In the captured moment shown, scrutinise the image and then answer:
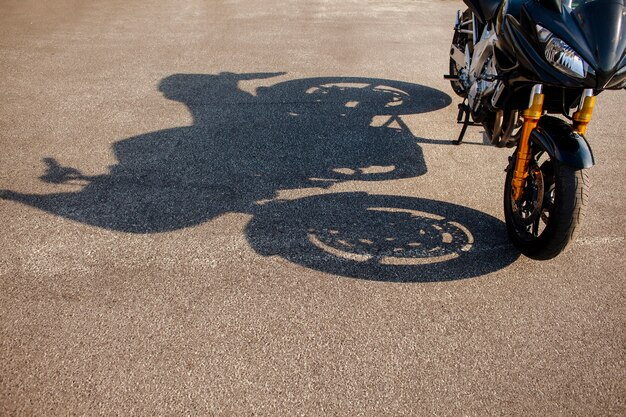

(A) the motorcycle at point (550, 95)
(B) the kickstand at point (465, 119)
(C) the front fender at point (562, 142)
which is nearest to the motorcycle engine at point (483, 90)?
(A) the motorcycle at point (550, 95)

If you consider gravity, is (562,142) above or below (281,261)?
above

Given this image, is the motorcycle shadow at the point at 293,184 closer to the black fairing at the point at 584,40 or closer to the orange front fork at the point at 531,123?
the orange front fork at the point at 531,123

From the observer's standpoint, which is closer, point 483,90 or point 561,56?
point 561,56

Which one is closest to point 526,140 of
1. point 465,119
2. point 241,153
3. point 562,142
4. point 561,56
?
point 562,142

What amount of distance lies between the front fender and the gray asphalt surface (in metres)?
0.82

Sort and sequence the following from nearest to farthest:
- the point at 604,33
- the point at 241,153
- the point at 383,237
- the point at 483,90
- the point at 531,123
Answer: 1. the point at 604,33
2. the point at 531,123
3. the point at 383,237
4. the point at 483,90
5. the point at 241,153

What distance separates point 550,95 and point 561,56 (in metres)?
0.47

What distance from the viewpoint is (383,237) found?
375cm

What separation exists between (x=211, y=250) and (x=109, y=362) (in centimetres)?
107

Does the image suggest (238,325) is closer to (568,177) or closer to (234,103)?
(568,177)

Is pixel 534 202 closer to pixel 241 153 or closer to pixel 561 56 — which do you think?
pixel 561 56

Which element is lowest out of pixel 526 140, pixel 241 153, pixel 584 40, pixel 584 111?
pixel 241 153

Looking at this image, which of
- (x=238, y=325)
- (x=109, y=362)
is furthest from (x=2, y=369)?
(x=238, y=325)

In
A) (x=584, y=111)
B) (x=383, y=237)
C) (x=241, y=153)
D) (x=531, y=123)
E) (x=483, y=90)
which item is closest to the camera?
(x=584, y=111)
